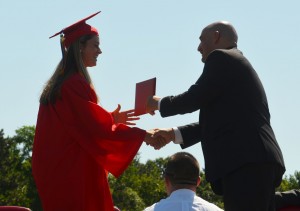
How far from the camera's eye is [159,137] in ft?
25.8

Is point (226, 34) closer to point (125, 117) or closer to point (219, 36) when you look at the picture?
point (219, 36)

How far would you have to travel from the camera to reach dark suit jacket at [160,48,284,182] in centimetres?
659

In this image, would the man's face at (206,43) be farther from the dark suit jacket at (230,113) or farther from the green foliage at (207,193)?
the green foliage at (207,193)

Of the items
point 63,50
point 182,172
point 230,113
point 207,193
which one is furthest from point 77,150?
point 207,193

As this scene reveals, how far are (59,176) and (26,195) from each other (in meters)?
59.6

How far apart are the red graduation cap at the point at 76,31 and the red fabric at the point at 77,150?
1.29 feet

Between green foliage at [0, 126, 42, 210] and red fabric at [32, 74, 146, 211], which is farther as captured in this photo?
green foliage at [0, 126, 42, 210]

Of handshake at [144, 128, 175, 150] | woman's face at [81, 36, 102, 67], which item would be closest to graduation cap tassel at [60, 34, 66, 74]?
woman's face at [81, 36, 102, 67]

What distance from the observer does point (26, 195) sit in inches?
2601

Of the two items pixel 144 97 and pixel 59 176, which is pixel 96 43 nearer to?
pixel 144 97

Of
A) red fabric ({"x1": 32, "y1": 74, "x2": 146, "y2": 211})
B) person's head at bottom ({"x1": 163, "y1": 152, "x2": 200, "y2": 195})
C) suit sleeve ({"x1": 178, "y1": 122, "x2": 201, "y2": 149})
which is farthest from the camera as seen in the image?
suit sleeve ({"x1": 178, "y1": 122, "x2": 201, "y2": 149})

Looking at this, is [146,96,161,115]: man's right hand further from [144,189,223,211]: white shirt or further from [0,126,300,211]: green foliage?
[0,126,300,211]: green foliage

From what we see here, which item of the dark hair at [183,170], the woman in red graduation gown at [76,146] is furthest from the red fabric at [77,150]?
the dark hair at [183,170]

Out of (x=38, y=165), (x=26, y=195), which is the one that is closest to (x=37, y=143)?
(x=38, y=165)
